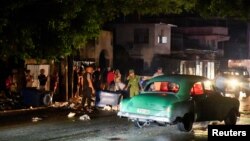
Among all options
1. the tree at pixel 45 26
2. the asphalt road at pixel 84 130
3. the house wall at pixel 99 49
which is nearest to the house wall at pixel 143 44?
the house wall at pixel 99 49

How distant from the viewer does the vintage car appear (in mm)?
14414

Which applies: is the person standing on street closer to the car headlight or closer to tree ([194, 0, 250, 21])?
tree ([194, 0, 250, 21])

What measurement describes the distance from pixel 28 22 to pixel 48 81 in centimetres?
1081

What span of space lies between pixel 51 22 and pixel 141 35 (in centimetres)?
Answer: 2947

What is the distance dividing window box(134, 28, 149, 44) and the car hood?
31621 millimetres

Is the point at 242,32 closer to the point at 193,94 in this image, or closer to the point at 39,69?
the point at 39,69

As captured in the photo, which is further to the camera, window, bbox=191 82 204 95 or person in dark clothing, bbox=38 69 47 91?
person in dark clothing, bbox=38 69 47 91

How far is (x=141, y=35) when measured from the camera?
154 feet

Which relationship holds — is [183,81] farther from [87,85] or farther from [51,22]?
[87,85]

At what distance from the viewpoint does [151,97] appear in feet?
48.8

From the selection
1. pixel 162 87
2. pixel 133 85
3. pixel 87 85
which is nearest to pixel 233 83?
pixel 133 85

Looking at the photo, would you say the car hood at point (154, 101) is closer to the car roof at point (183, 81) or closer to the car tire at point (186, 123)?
the car roof at point (183, 81)

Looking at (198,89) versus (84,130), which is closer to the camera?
(84,130)

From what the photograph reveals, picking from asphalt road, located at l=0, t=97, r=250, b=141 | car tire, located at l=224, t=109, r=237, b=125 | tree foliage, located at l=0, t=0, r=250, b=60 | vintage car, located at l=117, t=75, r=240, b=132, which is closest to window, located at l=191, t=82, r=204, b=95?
vintage car, located at l=117, t=75, r=240, b=132
